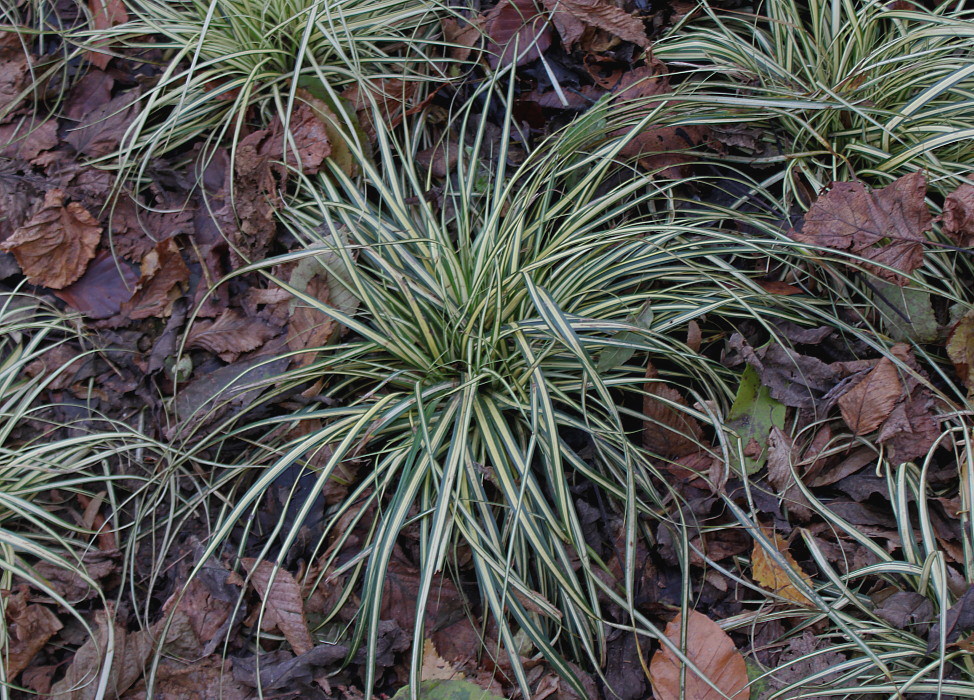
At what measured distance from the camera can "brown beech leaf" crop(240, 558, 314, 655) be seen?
147 cm

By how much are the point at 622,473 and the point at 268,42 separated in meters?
1.51

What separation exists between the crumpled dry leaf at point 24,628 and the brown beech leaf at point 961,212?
221 cm

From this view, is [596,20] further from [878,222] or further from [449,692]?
[449,692]

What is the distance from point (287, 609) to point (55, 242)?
3.96 feet

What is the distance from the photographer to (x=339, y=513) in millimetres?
1550

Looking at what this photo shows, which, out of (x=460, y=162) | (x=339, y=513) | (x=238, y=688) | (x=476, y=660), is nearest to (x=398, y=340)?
(x=339, y=513)

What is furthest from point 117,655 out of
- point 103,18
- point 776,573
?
point 103,18

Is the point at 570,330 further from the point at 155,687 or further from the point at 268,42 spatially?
the point at 268,42

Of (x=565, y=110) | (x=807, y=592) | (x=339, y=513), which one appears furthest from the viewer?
(x=565, y=110)

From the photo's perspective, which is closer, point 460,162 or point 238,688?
point 238,688

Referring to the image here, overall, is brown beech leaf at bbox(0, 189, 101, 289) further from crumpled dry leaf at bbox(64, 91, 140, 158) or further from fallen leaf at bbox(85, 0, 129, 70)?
fallen leaf at bbox(85, 0, 129, 70)

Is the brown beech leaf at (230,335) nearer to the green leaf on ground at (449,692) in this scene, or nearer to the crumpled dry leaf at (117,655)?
the crumpled dry leaf at (117,655)

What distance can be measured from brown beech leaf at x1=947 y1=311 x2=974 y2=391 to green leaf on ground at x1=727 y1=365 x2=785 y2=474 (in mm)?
371

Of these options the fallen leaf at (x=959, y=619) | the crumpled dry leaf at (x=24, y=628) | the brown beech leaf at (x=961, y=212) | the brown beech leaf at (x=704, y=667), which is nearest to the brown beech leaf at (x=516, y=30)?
the brown beech leaf at (x=961, y=212)
